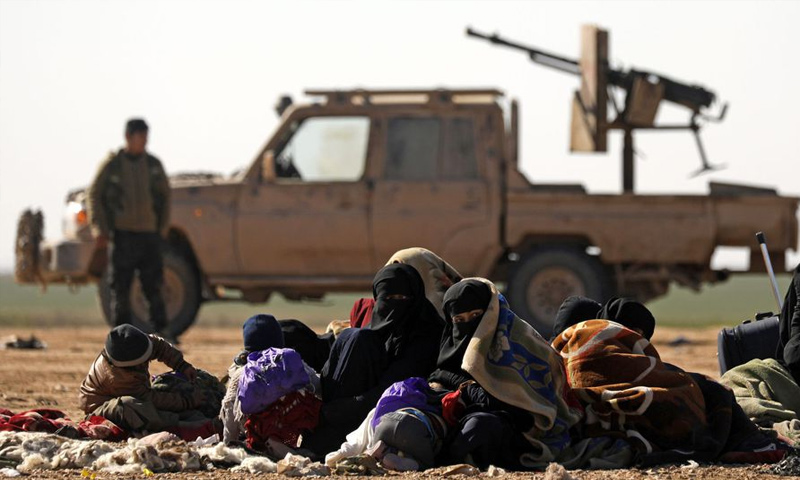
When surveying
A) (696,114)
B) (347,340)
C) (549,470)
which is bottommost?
(549,470)

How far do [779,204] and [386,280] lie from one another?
746cm

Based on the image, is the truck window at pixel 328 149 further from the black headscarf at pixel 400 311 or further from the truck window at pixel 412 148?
the black headscarf at pixel 400 311

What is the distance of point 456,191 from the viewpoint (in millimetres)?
13070

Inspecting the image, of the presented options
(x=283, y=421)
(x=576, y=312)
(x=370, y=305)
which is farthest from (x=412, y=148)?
(x=283, y=421)

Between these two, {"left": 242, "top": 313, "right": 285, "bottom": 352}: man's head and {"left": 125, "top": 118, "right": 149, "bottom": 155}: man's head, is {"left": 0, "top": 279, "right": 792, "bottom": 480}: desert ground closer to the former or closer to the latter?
{"left": 242, "top": 313, "right": 285, "bottom": 352}: man's head

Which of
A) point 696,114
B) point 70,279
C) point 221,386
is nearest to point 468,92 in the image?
point 696,114

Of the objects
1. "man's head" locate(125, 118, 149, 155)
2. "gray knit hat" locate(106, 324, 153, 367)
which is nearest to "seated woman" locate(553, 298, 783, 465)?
"gray knit hat" locate(106, 324, 153, 367)

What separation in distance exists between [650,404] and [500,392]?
63cm

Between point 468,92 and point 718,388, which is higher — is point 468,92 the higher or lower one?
the higher one

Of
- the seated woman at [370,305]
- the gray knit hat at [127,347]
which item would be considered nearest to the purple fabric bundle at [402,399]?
the seated woman at [370,305]

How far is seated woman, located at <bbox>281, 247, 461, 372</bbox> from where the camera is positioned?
21.3 feet

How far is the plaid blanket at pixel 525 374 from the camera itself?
570 cm

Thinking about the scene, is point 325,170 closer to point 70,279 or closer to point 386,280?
point 70,279

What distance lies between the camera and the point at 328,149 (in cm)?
1322
